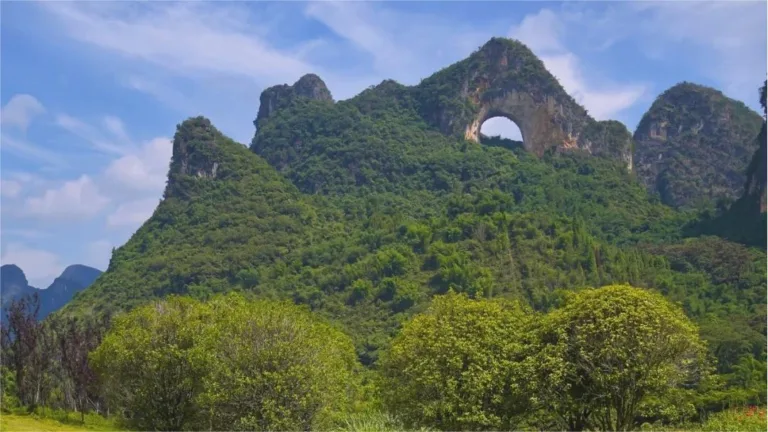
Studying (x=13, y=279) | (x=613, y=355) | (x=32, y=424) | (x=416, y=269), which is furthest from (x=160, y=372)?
(x=13, y=279)

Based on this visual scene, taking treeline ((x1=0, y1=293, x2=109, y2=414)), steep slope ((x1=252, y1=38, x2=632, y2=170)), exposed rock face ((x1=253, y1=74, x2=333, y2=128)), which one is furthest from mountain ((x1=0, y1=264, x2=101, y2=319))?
treeline ((x1=0, y1=293, x2=109, y2=414))

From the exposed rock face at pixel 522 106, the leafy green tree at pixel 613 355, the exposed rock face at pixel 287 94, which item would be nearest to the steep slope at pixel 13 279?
the exposed rock face at pixel 287 94

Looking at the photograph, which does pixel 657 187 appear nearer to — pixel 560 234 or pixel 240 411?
pixel 560 234

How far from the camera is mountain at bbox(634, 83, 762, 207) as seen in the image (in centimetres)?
12606

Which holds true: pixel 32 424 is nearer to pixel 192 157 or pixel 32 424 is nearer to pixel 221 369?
pixel 221 369

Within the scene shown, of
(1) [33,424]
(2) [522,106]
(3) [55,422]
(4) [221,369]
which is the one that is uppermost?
(2) [522,106]

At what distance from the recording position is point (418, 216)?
10088cm

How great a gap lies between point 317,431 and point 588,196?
9090 cm

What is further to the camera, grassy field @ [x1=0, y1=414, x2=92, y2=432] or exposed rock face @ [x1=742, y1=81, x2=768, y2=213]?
exposed rock face @ [x1=742, y1=81, x2=768, y2=213]

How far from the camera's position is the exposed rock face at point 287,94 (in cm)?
13938

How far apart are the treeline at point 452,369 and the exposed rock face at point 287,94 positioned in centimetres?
11578

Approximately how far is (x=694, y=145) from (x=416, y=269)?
78.0 metres

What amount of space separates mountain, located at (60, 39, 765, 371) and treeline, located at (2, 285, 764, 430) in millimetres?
24451

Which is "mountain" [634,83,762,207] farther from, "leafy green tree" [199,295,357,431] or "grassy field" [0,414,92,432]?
"leafy green tree" [199,295,357,431]
